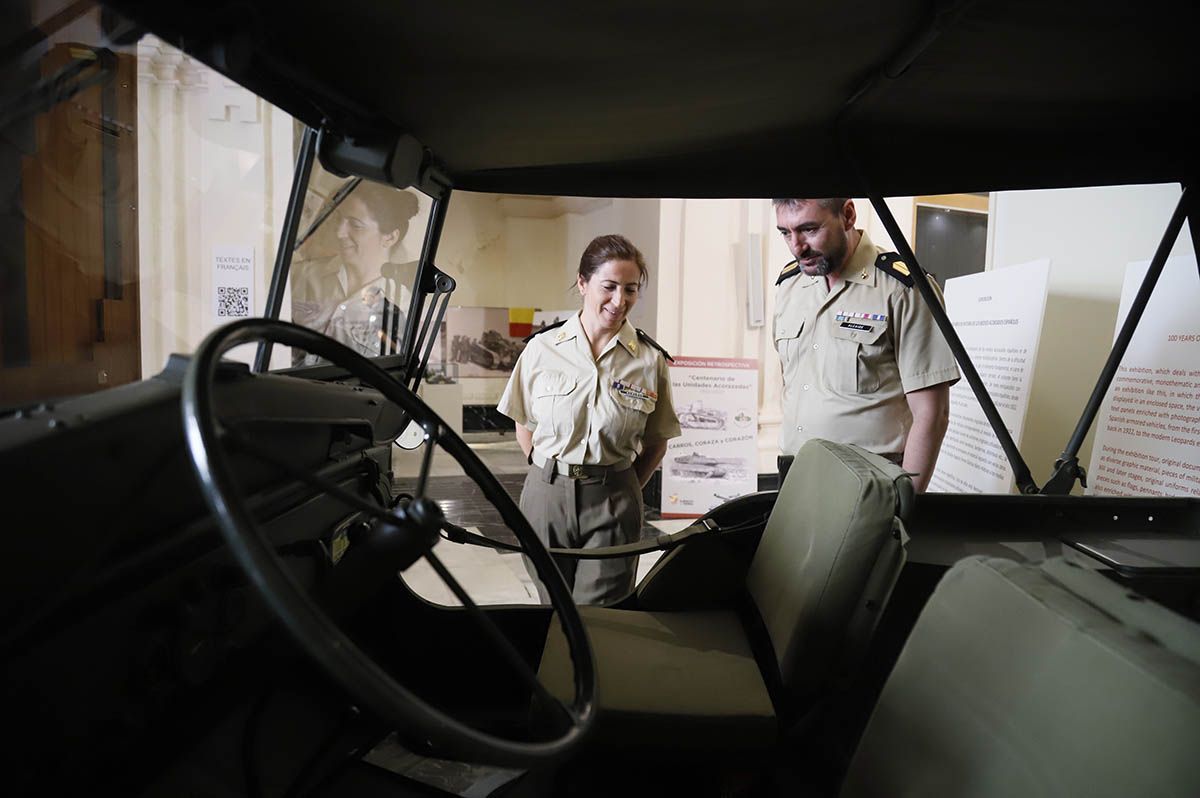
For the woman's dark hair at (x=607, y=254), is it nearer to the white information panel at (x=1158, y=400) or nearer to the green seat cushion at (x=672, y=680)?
the green seat cushion at (x=672, y=680)

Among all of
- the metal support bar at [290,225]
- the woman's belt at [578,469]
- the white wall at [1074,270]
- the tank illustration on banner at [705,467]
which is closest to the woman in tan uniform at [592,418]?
the woman's belt at [578,469]

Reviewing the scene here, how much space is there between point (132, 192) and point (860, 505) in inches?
61.4

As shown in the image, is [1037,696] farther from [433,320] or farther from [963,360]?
[433,320]

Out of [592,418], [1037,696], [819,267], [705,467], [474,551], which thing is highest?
[819,267]

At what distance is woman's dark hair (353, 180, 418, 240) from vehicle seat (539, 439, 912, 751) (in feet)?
3.47

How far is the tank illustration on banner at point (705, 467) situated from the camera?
503 cm

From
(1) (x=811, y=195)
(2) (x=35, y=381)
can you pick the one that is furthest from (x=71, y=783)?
(1) (x=811, y=195)

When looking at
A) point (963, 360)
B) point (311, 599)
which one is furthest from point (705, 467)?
point (311, 599)

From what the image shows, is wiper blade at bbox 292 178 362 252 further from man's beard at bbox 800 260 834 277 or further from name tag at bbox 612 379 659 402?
man's beard at bbox 800 260 834 277

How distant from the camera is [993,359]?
3430 millimetres

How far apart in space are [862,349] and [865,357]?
0.03 metres

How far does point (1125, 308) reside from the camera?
2748 millimetres

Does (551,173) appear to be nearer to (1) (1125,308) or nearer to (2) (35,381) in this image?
(2) (35,381)

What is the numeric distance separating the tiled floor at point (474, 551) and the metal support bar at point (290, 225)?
0.51m
